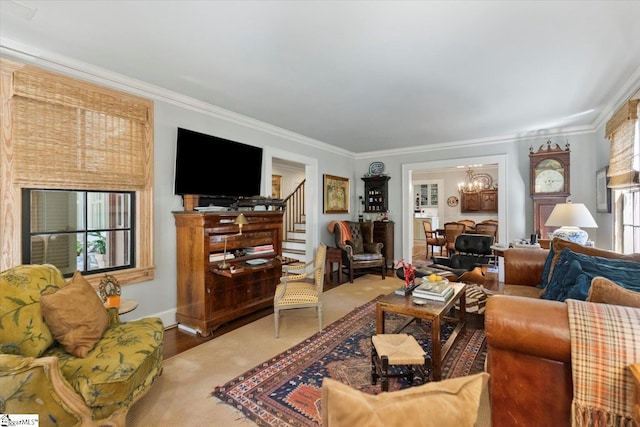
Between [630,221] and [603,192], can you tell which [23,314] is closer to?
[630,221]

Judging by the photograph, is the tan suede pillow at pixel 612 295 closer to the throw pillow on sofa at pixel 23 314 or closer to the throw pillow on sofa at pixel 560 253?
the throw pillow on sofa at pixel 560 253

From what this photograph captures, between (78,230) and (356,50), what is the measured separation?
290cm

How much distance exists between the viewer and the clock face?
182 inches

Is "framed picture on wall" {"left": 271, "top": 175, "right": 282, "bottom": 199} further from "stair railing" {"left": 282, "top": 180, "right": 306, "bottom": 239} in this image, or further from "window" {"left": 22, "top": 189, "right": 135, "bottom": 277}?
"window" {"left": 22, "top": 189, "right": 135, "bottom": 277}

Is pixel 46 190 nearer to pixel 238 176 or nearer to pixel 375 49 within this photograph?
pixel 238 176

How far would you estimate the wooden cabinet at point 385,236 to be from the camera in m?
6.07

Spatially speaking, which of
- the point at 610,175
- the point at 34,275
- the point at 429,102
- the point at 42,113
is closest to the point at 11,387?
the point at 34,275

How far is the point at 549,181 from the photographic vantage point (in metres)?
4.70

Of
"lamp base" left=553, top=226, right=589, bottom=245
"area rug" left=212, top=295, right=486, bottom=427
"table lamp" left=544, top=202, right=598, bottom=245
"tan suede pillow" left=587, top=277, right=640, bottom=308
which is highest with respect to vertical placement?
"table lamp" left=544, top=202, right=598, bottom=245

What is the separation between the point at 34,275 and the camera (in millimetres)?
1880

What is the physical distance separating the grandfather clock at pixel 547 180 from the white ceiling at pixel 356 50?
0.90 metres

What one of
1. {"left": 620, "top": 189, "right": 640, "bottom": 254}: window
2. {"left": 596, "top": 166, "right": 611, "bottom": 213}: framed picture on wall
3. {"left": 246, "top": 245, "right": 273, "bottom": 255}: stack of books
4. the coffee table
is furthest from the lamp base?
{"left": 246, "top": 245, "right": 273, "bottom": 255}: stack of books

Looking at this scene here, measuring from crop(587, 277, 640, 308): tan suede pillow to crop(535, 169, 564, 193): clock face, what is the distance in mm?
4016

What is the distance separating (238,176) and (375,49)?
2296mm
